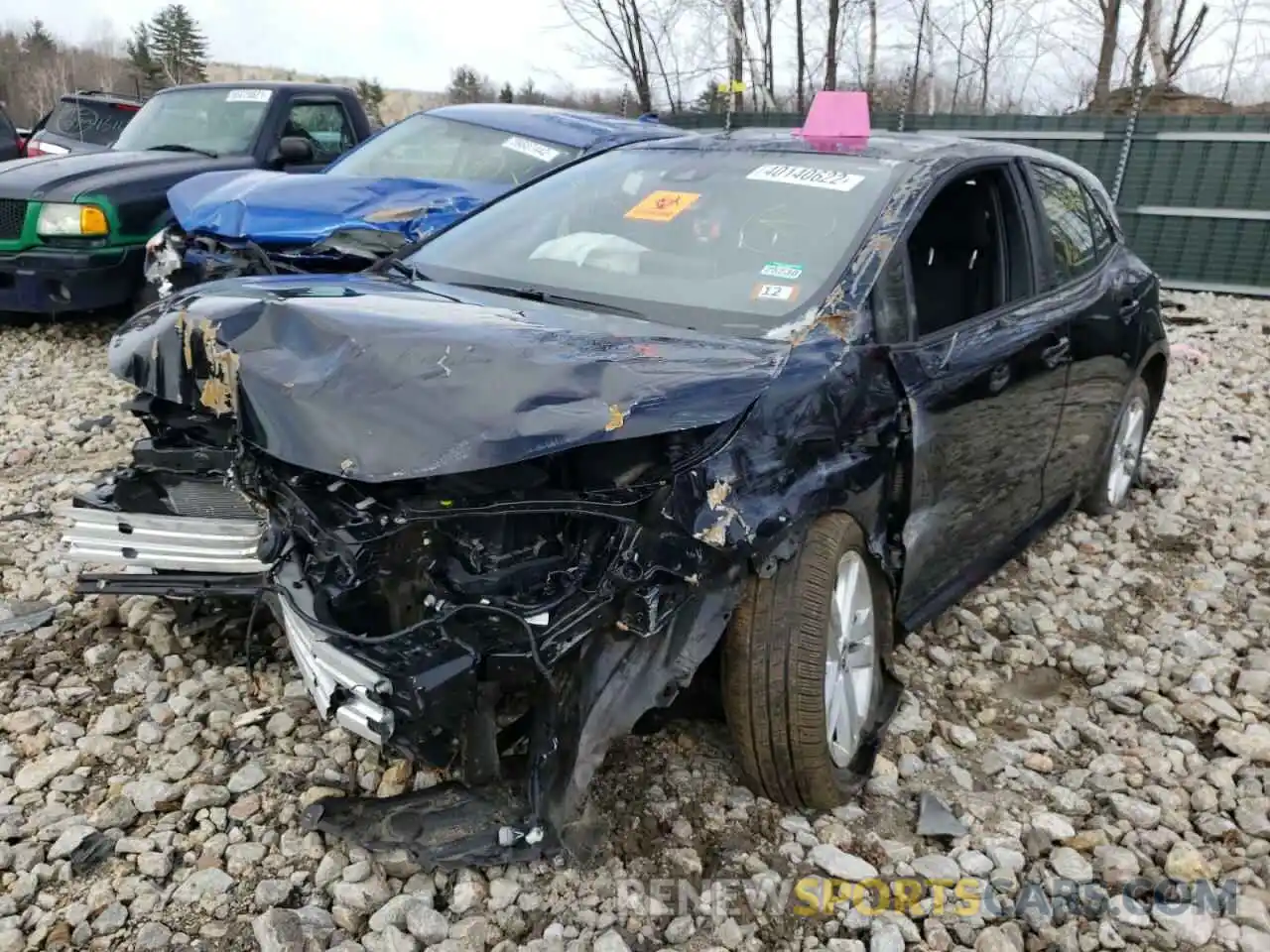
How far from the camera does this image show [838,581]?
2449mm

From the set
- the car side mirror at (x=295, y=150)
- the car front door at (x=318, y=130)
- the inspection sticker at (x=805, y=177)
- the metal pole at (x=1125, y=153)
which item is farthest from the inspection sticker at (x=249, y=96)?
the metal pole at (x=1125, y=153)

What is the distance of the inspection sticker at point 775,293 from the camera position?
103 inches

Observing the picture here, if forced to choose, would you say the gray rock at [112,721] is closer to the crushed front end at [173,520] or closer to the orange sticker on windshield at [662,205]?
the crushed front end at [173,520]

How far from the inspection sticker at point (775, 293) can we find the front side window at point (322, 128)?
559cm

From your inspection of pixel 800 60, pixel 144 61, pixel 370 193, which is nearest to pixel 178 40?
pixel 144 61

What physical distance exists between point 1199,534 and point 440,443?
3952 millimetres

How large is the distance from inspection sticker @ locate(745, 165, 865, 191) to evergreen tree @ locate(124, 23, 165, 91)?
38.0m

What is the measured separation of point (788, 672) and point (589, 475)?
2.15ft

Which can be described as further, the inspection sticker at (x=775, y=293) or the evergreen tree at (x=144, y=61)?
the evergreen tree at (x=144, y=61)

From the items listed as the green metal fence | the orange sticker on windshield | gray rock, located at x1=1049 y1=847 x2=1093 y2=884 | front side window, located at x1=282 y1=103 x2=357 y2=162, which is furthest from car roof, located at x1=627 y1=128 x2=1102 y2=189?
the green metal fence

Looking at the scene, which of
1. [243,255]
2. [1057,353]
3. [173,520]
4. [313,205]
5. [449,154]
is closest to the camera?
[173,520]

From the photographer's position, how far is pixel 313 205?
17.0ft

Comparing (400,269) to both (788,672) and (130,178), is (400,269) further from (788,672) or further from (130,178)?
(130,178)

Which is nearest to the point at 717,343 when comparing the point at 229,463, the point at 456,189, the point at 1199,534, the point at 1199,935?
the point at 229,463
